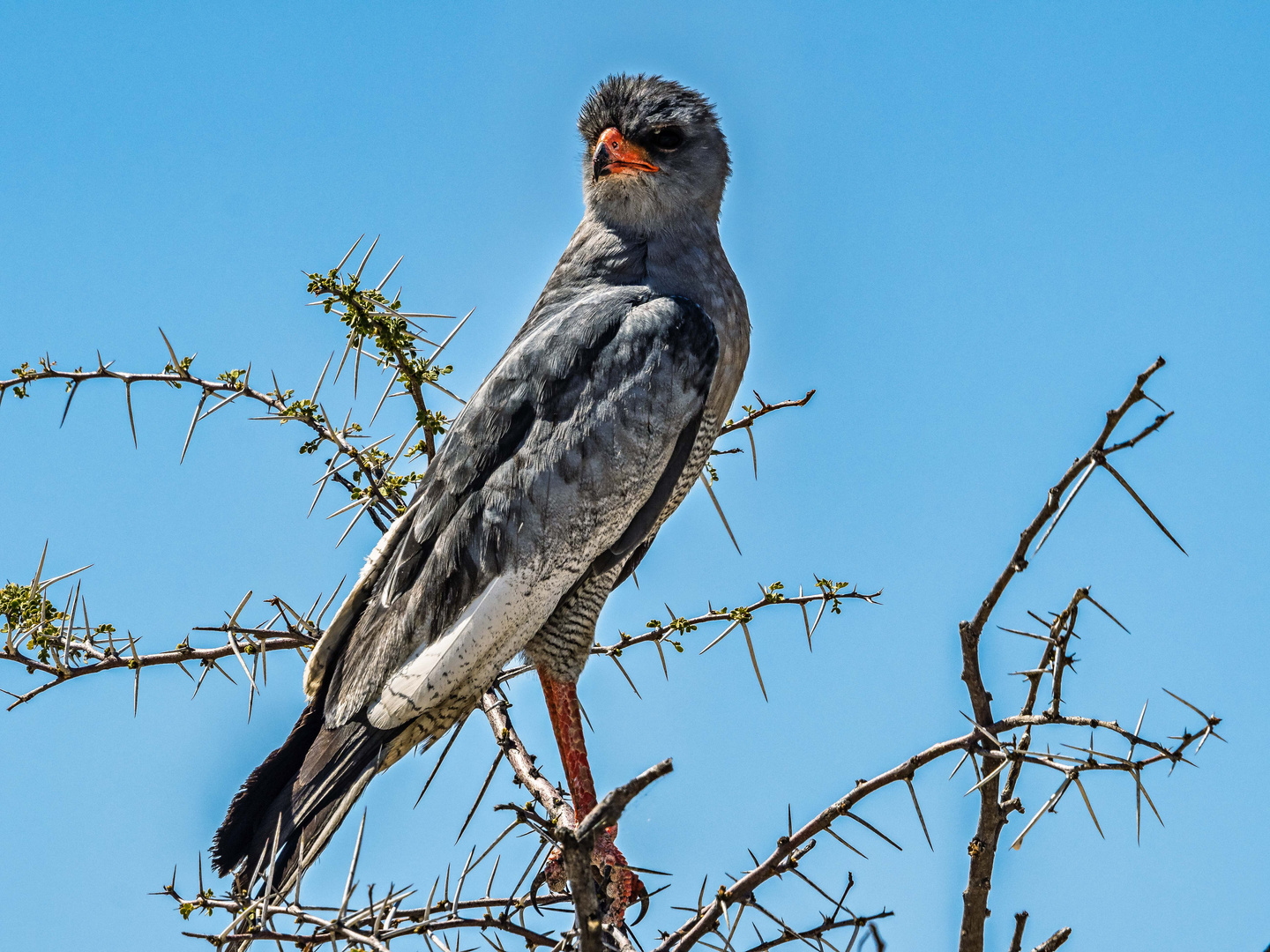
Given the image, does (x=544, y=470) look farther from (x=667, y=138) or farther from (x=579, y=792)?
(x=667, y=138)

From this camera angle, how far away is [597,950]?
217 cm

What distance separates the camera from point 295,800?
3.67m

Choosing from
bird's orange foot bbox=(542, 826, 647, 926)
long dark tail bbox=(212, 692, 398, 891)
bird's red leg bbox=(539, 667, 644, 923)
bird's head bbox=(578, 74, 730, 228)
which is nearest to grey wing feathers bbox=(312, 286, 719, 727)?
long dark tail bbox=(212, 692, 398, 891)

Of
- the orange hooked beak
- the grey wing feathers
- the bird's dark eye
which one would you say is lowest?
the grey wing feathers

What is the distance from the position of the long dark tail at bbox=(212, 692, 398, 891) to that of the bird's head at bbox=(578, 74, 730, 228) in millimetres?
2243

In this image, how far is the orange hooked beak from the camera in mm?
4660

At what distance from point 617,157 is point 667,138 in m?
0.25

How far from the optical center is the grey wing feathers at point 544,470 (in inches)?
161

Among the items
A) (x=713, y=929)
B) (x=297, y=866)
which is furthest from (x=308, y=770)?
(x=713, y=929)

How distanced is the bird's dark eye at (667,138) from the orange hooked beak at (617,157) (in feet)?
0.25

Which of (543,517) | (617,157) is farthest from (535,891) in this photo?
(617,157)

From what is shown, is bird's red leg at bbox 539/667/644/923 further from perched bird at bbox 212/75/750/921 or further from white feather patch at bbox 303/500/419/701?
white feather patch at bbox 303/500/419/701

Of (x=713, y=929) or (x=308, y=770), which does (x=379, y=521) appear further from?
(x=713, y=929)

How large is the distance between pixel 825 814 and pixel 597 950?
Result: 0.92 metres
